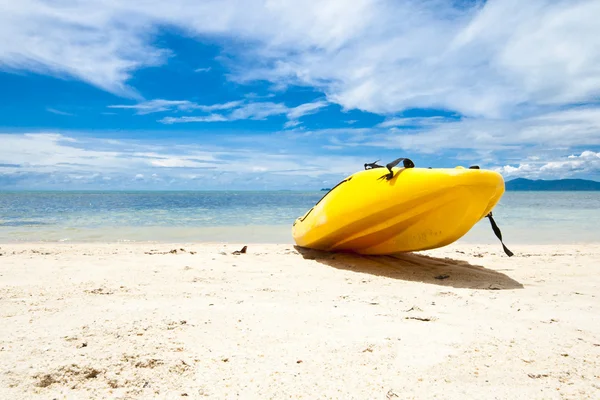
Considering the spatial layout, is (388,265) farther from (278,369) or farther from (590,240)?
(590,240)

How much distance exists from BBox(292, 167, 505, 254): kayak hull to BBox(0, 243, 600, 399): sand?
0.54 meters

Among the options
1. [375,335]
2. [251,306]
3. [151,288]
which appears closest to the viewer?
[375,335]

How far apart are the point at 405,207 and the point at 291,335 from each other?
2454mm

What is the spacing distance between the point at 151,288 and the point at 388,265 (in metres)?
2.81

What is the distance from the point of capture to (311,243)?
18.5ft

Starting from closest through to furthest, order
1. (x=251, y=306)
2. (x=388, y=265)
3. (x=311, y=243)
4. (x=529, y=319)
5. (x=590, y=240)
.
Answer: (x=529, y=319), (x=251, y=306), (x=388, y=265), (x=311, y=243), (x=590, y=240)

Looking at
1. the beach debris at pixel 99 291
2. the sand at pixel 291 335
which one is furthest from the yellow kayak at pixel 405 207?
the beach debris at pixel 99 291

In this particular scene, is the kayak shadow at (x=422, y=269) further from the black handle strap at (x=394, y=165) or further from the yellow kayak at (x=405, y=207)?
the black handle strap at (x=394, y=165)

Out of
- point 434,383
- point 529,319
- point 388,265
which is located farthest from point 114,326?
point 388,265

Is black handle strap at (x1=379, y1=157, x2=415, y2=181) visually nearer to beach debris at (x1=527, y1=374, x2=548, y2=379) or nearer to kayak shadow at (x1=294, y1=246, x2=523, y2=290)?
kayak shadow at (x1=294, y1=246, x2=523, y2=290)

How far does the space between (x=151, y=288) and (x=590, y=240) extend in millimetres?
9181

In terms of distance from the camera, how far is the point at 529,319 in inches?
106

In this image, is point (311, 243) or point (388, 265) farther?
point (311, 243)

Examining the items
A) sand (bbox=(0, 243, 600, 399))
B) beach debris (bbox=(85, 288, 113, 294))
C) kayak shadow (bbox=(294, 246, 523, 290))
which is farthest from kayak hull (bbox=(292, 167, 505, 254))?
beach debris (bbox=(85, 288, 113, 294))
